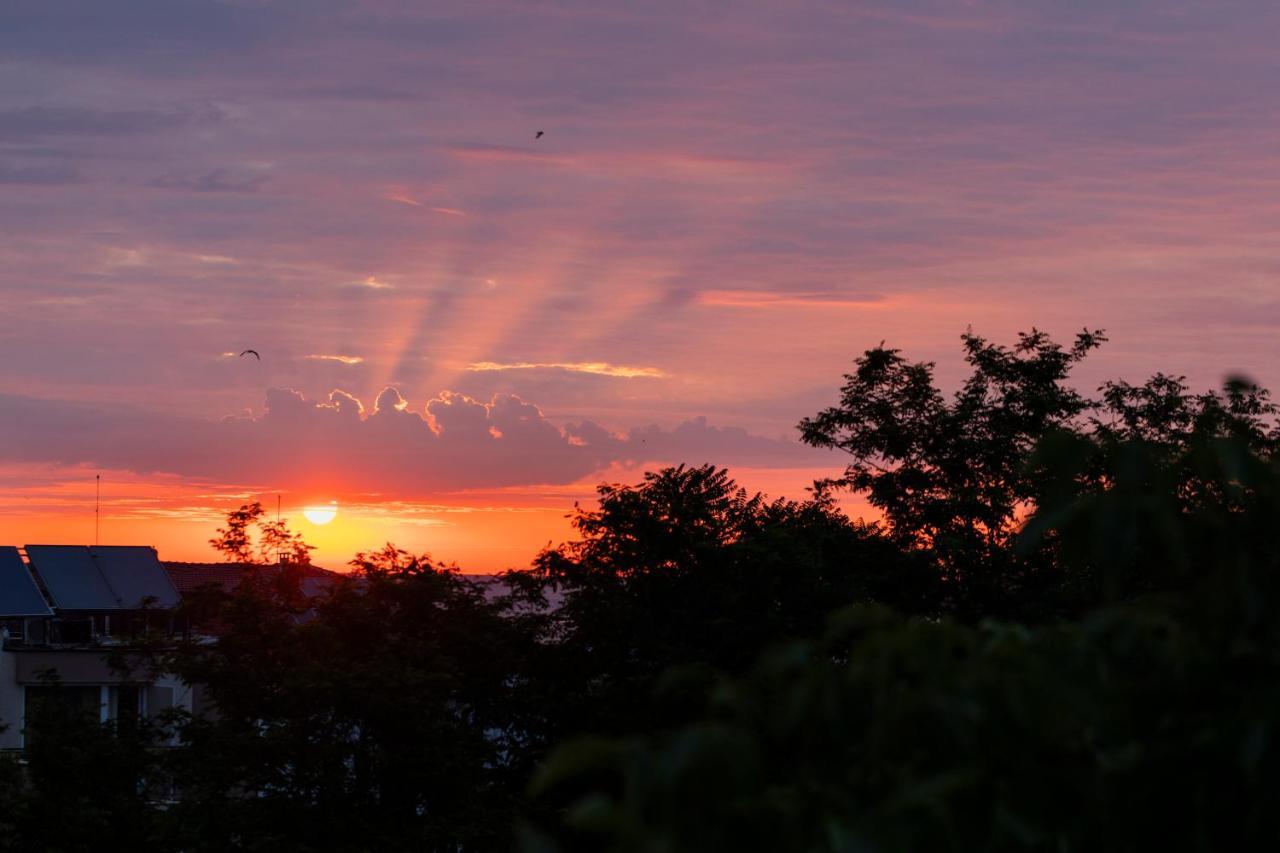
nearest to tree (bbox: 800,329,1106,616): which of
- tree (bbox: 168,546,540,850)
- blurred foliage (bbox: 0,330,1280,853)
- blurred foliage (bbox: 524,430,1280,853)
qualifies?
blurred foliage (bbox: 0,330,1280,853)

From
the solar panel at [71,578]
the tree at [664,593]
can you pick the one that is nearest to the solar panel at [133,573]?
the solar panel at [71,578]

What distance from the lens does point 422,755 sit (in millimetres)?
28125

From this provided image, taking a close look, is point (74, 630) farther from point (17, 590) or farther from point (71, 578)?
point (17, 590)

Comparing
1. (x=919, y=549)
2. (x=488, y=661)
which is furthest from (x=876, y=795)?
(x=919, y=549)

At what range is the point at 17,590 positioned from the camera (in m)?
53.2

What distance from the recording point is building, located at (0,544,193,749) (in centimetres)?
5150

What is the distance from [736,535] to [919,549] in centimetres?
680

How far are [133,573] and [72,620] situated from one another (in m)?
3.38

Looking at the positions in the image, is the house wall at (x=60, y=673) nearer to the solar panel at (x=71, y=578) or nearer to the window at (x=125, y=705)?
the window at (x=125, y=705)

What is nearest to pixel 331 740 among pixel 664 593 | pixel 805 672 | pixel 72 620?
pixel 664 593

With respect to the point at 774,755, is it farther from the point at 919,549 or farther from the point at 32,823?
the point at 919,549

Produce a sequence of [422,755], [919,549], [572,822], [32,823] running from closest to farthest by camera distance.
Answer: [572,822] → [32,823] → [422,755] → [919,549]

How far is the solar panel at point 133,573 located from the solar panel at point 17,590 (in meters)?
3.07

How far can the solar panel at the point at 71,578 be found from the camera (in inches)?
2130
